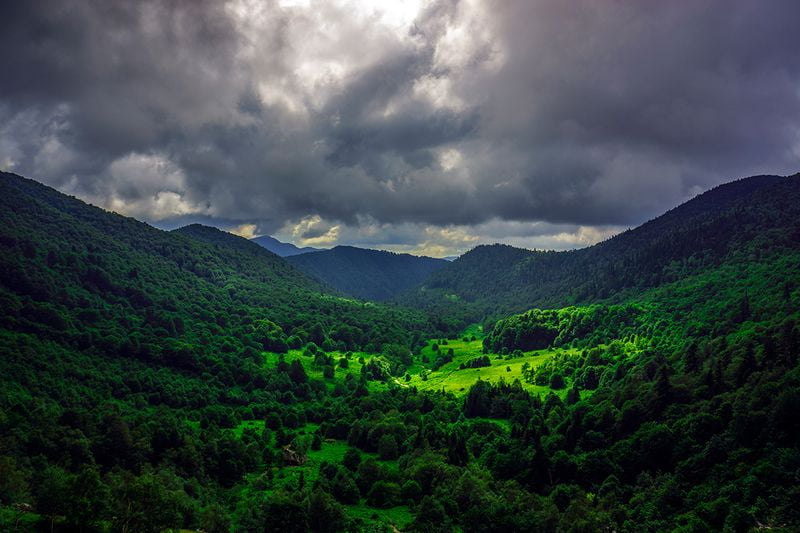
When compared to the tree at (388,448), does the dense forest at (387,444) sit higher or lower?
higher

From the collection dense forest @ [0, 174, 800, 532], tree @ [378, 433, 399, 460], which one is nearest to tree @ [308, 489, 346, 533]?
dense forest @ [0, 174, 800, 532]

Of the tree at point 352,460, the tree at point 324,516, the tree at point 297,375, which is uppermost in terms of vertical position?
the tree at point 297,375

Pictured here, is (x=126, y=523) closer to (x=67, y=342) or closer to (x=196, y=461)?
(x=196, y=461)

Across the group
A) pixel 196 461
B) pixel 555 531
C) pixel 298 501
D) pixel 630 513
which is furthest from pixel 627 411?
pixel 196 461

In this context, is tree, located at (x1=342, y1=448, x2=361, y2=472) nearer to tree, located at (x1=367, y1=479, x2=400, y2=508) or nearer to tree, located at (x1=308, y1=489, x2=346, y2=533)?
tree, located at (x1=367, y1=479, x2=400, y2=508)

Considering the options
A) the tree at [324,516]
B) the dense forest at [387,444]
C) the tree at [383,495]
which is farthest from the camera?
the tree at [383,495]

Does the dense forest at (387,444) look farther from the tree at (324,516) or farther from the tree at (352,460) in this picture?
the tree at (352,460)

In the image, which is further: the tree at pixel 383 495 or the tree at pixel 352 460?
the tree at pixel 352 460

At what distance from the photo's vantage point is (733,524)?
6200 cm

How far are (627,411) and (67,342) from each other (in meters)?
178

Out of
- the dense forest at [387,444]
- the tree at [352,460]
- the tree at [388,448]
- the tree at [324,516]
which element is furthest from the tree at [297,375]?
the tree at [324,516]

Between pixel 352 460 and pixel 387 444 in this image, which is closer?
pixel 352 460

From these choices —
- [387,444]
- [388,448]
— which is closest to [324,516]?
[388,448]

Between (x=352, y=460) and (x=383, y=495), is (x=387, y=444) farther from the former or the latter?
(x=383, y=495)
